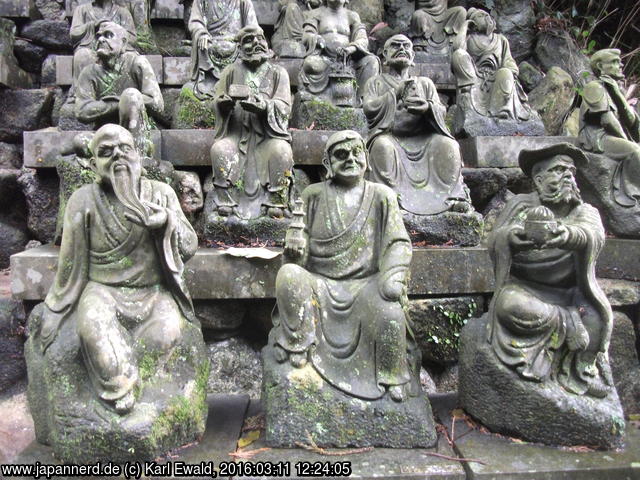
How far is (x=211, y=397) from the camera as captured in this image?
4.43m

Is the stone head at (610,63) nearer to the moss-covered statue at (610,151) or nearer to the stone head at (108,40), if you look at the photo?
the moss-covered statue at (610,151)

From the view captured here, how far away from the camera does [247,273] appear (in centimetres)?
505

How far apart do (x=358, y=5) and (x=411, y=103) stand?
6.10m

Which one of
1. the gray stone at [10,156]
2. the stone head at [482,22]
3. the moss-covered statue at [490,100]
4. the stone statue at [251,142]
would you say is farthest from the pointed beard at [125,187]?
the stone head at [482,22]

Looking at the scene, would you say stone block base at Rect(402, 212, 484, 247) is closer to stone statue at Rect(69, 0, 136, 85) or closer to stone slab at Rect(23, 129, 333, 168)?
stone slab at Rect(23, 129, 333, 168)

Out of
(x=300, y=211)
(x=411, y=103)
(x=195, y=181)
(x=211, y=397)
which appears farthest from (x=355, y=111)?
(x=211, y=397)

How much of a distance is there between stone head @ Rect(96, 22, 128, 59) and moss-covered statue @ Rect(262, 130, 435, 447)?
3.50 metres

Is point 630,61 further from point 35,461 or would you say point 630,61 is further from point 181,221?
point 35,461

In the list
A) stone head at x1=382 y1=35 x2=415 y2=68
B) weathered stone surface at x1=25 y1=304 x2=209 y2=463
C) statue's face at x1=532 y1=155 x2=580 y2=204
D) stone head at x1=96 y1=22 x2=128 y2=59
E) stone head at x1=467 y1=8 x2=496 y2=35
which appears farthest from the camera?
stone head at x1=467 y1=8 x2=496 y2=35

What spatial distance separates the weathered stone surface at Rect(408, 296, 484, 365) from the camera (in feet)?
17.0

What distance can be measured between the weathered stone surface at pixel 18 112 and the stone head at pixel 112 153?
5572 mm

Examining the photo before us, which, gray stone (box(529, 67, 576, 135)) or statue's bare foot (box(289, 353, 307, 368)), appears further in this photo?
gray stone (box(529, 67, 576, 135))

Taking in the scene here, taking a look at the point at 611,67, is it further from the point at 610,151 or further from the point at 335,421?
the point at 335,421

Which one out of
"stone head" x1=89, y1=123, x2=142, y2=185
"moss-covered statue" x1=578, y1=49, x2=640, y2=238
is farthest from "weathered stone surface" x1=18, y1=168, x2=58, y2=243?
"moss-covered statue" x1=578, y1=49, x2=640, y2=238
